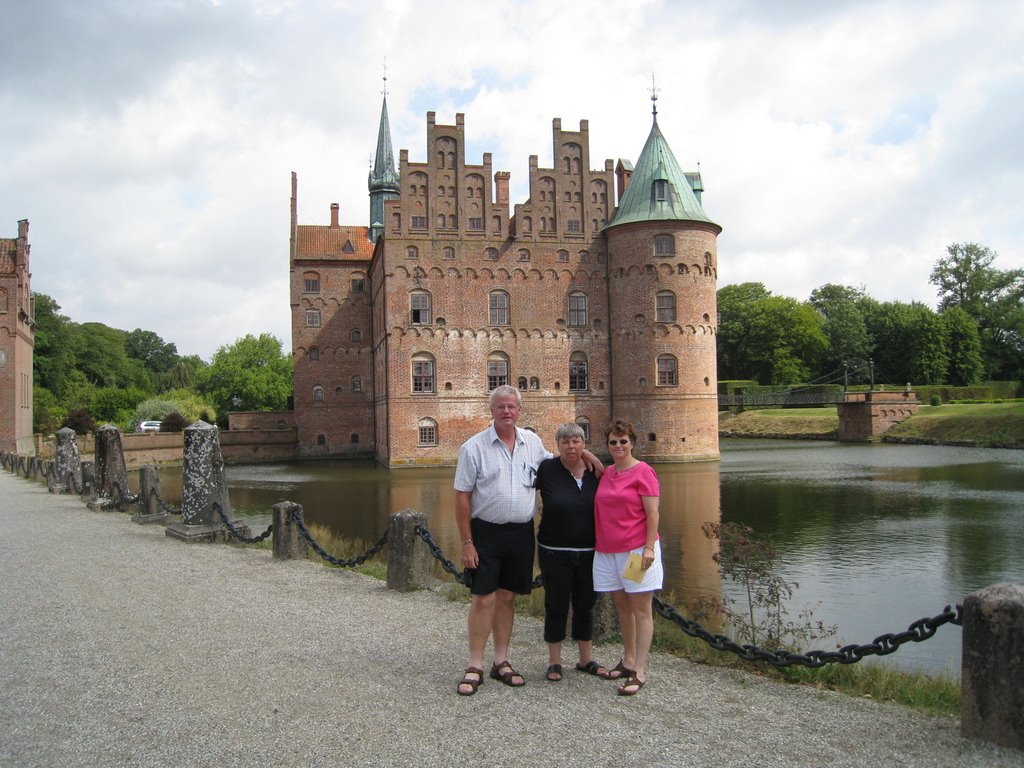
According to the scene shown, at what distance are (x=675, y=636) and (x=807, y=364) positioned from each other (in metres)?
69.4

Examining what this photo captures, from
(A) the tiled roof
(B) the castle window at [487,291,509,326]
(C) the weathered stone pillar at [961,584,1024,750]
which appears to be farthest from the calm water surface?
(A) the tiled roof

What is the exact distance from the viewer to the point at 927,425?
43.2 metres

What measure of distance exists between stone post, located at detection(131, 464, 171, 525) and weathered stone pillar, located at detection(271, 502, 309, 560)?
4.42m

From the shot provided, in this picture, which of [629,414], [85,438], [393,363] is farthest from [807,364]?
[85,438]

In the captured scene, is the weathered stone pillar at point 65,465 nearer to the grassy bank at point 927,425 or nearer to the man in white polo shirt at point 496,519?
the man in white polo shirt at point 496,519

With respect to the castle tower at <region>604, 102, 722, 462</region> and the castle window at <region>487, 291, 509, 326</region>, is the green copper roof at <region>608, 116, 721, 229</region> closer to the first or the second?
the castle tower at <region>604, 102, 722, 462</region>

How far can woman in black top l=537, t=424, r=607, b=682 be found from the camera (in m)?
4.82

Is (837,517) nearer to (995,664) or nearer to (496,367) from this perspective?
(995,664)

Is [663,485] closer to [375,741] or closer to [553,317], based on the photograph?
[553,317]

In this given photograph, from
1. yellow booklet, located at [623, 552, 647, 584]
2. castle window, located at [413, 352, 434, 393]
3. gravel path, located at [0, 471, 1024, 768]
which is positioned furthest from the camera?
castle window, located at [413, 352, 434, 393]

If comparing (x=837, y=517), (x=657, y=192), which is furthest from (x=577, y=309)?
(x=837, y=517)

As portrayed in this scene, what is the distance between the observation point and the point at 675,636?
602cm

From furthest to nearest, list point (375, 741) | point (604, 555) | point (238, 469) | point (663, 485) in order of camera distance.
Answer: point (238, 469), point (663, 485), point (604, 555), point (375, 741)

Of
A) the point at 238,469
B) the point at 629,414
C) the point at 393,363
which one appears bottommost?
the point at 238,469
